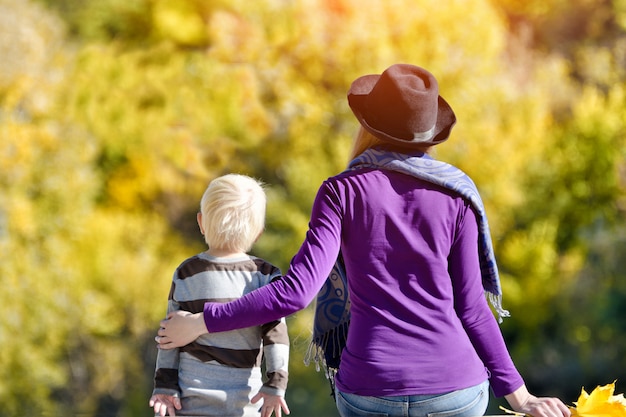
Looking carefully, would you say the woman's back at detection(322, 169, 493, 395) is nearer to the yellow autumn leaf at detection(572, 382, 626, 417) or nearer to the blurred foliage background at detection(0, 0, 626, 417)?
the yellow autumn leaf at detection(572, 382, 626, 417)

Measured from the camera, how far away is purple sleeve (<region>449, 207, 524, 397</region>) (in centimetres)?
139

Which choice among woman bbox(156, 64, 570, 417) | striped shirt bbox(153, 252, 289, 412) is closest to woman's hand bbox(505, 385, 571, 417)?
woman bbox(156, 64, 570, 417)

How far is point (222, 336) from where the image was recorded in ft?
5.03

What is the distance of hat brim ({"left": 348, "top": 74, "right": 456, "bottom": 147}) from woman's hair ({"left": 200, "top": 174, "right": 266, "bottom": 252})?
0.81ft

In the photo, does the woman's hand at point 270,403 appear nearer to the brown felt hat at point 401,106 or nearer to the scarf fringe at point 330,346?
the scarf fringe at point 330,346

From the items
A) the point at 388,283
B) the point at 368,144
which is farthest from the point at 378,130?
the point at 388,283

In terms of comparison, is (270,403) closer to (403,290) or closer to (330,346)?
(330,346)

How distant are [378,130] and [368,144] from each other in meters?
0.04

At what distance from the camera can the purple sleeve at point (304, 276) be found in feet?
4.35

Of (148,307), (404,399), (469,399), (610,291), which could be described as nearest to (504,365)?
(469,399)

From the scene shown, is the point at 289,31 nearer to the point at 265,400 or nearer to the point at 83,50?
the point at 83,50

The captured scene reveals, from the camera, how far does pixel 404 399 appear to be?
52.4 inches

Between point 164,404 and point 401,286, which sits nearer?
point 401,286

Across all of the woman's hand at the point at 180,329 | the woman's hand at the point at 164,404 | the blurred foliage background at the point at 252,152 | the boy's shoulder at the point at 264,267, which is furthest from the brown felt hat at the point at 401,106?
the blurred foliage background at the point at 252,152
